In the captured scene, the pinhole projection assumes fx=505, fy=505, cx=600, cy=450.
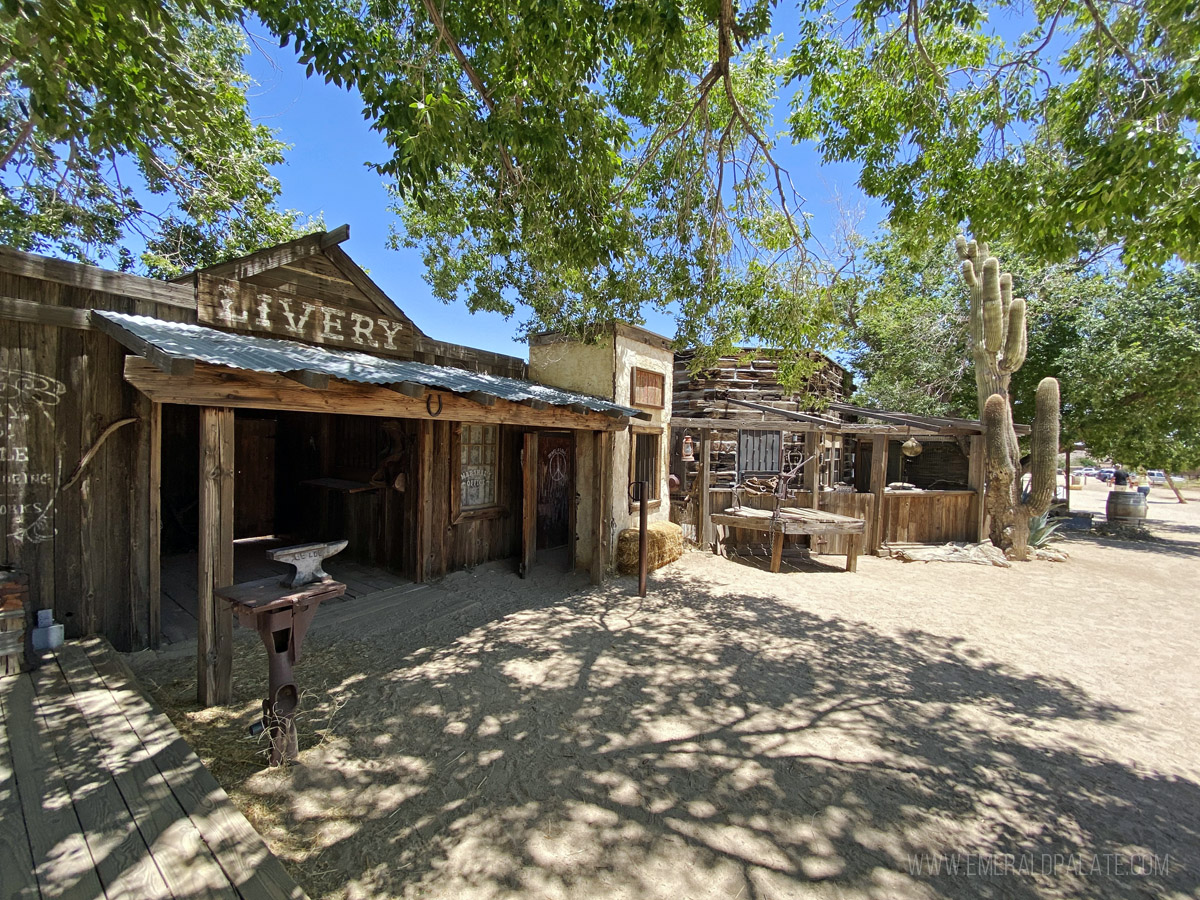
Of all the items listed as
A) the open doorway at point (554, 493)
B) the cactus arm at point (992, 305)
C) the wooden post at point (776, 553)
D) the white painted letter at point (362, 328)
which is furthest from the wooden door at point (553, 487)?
the cactus arm at point (992, 305)

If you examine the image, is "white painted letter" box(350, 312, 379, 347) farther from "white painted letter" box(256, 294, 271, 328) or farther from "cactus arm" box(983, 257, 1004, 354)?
"cactus arm" box(983, 257, 1004, 354)

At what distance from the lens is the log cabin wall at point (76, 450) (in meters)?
3.65

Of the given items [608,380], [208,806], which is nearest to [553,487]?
[608,380]

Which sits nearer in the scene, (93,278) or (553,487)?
(93,278)

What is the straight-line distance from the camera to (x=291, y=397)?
12.3 feet

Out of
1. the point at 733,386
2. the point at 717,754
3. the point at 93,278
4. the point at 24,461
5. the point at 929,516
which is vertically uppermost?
the point at 733,386

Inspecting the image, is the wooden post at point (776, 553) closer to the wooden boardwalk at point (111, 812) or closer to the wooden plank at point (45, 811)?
the wooden boardwalk at point (111, 812)

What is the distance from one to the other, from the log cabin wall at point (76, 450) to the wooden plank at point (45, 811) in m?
1.11

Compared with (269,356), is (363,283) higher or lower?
higher

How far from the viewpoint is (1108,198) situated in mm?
3547

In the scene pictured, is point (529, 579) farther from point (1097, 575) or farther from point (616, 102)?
point (1097, 575)

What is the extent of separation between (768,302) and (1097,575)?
7.69m

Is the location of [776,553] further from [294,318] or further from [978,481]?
[294,318]

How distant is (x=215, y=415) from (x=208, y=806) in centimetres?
236
